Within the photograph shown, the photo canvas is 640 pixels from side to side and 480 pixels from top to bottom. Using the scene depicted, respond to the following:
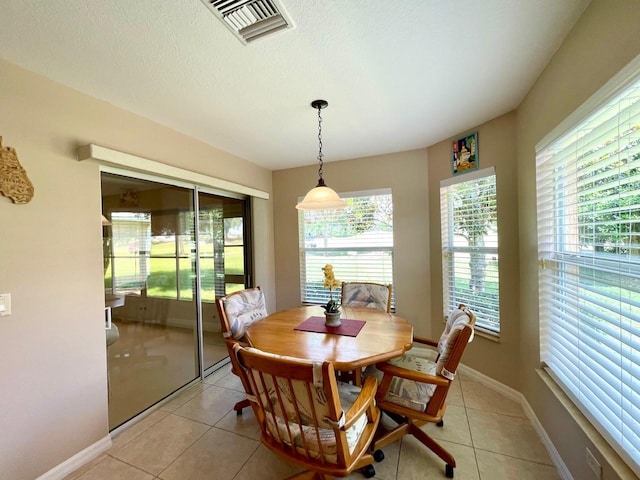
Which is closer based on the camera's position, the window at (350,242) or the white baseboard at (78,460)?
the white baseboard at (78,460)

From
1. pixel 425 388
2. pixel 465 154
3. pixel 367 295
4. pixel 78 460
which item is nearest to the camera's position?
pixel 425 388

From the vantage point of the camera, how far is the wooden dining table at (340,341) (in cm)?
157

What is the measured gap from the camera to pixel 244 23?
1.33 meters

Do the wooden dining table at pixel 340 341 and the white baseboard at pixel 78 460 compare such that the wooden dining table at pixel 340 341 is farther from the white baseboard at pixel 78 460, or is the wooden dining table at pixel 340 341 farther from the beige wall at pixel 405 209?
the white baseboard at pixel 78 460

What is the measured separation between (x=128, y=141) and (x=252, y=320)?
183cm

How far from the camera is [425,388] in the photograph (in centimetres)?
A: 166

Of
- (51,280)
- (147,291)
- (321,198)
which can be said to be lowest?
(147,291)

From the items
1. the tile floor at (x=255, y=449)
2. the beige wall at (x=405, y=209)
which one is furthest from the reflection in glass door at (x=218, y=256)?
the beige wall at (x=405, y=209)

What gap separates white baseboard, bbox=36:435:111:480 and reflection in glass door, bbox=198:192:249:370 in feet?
3.62

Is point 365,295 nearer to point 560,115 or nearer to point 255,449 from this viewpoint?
point 255,449

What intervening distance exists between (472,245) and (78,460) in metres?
3.62

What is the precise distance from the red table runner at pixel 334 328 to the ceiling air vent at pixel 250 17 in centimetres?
191

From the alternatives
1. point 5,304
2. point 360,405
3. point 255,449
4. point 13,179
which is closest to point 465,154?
point 360,405

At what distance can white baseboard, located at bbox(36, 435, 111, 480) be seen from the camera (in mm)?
1659
